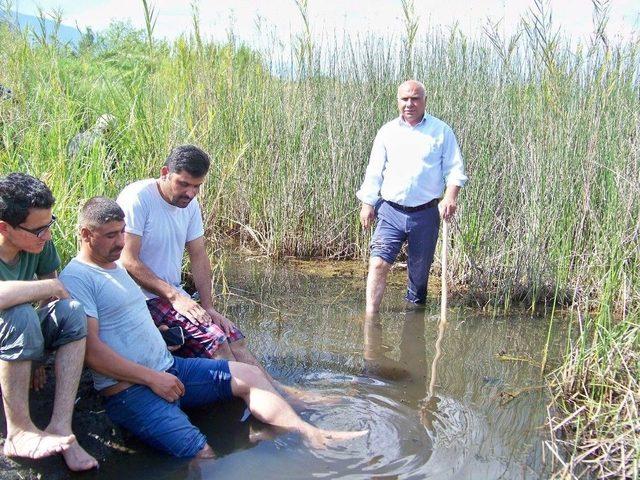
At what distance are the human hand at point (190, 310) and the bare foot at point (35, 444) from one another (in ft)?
3.28

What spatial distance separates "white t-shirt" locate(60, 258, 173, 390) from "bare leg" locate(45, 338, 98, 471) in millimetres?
198

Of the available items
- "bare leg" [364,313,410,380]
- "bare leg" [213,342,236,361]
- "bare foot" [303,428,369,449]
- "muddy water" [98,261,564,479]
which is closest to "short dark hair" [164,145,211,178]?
"bare leg" [213,342,236,361]

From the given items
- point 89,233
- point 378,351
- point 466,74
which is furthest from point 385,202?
point 89,233

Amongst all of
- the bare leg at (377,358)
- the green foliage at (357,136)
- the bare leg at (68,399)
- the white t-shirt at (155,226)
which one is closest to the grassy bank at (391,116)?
Answer: the green foliage at (357,136)

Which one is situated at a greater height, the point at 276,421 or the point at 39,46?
the point at 39,46

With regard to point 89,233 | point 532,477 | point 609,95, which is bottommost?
point 532,477

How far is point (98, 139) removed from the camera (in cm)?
462

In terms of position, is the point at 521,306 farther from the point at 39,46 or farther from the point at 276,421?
the point at 39,46

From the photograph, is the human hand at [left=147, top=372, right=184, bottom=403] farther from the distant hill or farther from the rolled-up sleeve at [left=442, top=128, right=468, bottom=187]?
the distant hill

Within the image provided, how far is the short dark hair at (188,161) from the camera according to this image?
3.45m

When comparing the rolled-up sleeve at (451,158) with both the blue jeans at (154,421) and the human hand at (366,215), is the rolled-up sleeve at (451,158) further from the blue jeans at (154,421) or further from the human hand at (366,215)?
the blue jeans at (154,421)

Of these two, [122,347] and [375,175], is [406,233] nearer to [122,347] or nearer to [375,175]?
[375,175]

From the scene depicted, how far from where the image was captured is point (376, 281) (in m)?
5.07

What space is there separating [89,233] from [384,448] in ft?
5.42
